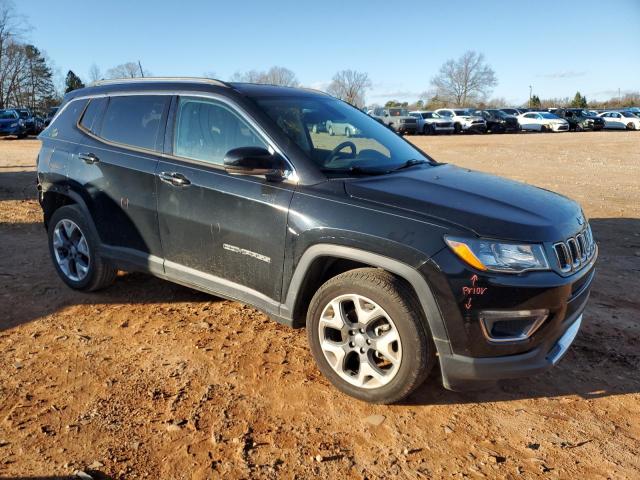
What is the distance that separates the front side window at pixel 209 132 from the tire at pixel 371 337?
44.9 inches

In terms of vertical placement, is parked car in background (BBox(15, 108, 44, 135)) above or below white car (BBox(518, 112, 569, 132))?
above

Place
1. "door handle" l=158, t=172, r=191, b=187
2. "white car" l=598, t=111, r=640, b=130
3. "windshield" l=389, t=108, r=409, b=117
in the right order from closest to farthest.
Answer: "door handle" l=158, t=172, r=191, b=187, "windshield" l=389, t=108, r=409, b=117, "white car" l=598, t=111, r=640, b=130

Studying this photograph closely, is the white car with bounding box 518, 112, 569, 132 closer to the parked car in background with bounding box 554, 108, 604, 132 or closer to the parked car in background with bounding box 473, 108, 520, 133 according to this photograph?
the parked car in background with bounding box 473, 108, 520, 133

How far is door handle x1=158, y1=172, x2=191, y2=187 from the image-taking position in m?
3.74

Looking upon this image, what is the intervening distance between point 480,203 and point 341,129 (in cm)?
140

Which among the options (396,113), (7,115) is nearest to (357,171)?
(7,115)

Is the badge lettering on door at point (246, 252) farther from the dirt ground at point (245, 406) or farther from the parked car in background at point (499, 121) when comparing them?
the parked car in background at point (499, 121)

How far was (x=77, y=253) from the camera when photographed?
4766 millimetres

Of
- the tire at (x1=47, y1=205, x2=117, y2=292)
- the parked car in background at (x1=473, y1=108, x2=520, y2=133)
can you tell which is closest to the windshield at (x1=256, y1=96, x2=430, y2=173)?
the tire at (x1=47, y1=205, x2=117, y2=292)

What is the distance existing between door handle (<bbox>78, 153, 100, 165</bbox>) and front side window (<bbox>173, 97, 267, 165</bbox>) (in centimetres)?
89

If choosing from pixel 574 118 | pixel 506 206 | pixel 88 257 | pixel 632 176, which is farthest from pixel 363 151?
pixel 574 118

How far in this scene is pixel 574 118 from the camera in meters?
40.6

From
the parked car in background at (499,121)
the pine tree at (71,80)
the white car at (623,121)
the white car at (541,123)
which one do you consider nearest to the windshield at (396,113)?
the parked car in background at (499,121)

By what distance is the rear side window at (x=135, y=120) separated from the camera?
4098 mm
